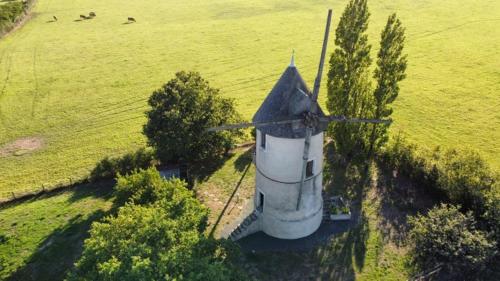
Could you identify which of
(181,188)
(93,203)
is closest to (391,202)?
(181,188)

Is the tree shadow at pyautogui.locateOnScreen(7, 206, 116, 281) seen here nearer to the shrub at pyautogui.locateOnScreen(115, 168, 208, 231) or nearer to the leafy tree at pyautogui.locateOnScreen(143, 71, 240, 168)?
the shrub at pyautogui.locateOnScreen(115, 168, 208, 231)

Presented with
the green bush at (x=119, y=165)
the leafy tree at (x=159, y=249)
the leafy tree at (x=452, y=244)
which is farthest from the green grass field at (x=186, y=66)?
the leafy tree at (x=159, y=249)

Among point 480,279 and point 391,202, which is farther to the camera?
point 391,202

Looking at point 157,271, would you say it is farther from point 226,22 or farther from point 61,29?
point 61,29

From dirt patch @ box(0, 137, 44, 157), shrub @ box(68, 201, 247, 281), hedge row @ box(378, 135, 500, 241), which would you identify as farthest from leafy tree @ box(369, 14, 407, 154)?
dirt patch @ box(0, 137, 44, 157)

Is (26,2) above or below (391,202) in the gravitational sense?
above

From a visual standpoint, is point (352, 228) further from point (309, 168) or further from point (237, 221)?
point (237, 221)

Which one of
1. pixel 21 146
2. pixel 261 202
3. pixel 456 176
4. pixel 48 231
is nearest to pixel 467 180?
pixel 456 176

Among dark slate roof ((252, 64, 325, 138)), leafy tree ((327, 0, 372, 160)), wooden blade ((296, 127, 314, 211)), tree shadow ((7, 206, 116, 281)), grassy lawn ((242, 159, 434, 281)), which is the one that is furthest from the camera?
leafy tree ((327, 0, 372, 160))
